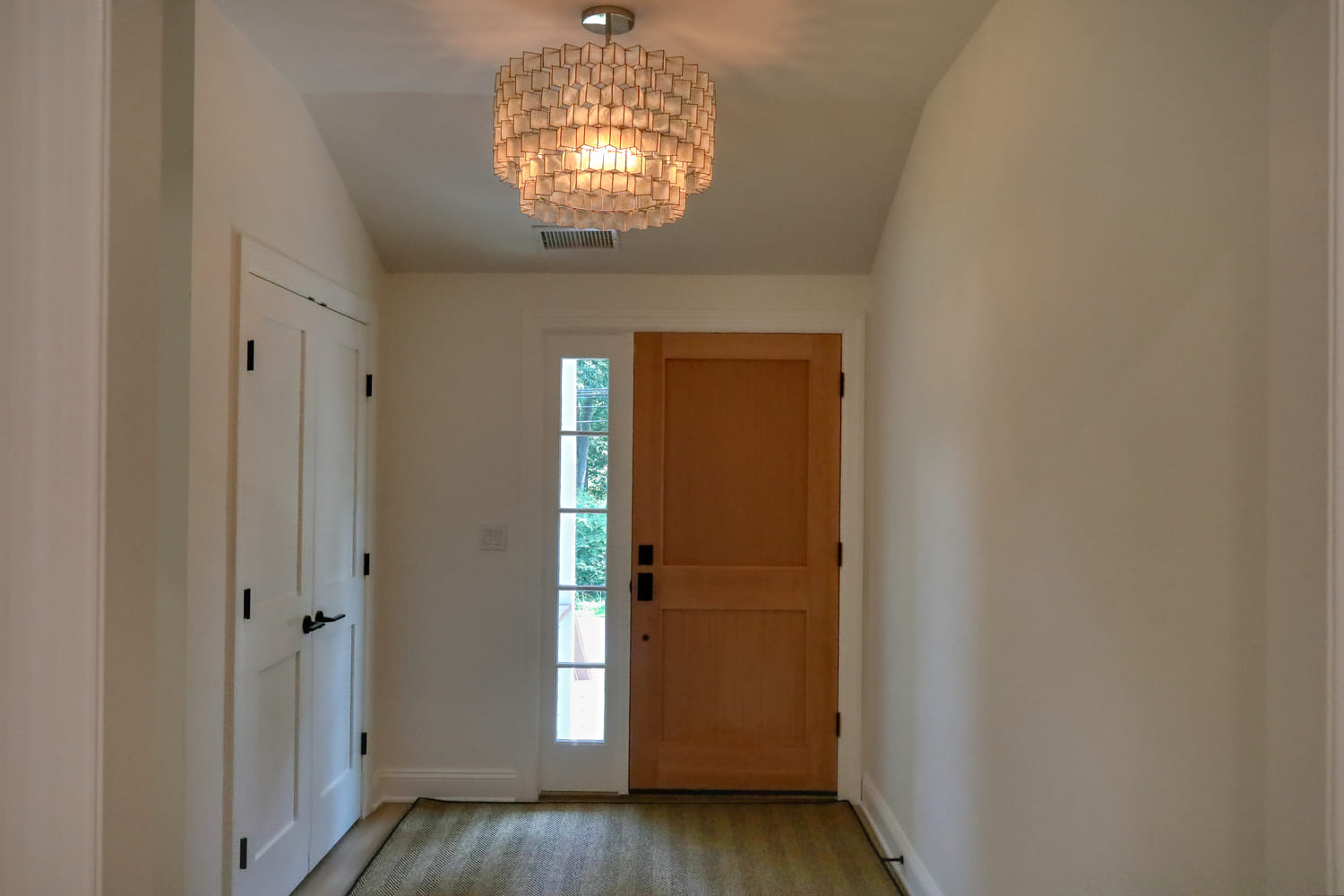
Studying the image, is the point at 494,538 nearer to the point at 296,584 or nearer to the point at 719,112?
the point at 296,584

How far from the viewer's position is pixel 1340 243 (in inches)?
34.9

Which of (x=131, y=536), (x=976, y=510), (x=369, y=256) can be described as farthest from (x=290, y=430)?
(x=976, y=510)

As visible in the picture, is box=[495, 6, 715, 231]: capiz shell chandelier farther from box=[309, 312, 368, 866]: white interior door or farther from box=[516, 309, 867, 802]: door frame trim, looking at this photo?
box=[516, 309, 867, 802]: door frame trim

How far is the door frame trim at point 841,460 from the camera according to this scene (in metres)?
3.96

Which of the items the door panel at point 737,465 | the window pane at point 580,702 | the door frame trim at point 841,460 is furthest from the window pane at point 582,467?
the window pane at point 580,702

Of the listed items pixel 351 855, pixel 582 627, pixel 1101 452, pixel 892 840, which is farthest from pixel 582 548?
pixel 1101 452

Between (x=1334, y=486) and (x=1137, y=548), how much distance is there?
765 mm

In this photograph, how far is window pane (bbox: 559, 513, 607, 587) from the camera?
4031 mm

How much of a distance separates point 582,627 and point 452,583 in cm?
58

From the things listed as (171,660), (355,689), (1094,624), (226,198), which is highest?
(226,198)

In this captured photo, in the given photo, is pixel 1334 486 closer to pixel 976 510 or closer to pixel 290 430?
pixel 976 510

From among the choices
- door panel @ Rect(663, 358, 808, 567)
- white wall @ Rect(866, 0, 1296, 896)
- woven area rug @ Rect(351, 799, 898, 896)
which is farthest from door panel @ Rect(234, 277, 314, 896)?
white wall @ Rect(866, 0, 1296, 896)

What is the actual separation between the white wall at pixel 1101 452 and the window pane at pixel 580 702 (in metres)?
1.52

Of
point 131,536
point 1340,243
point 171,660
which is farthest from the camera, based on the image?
point 171,660
